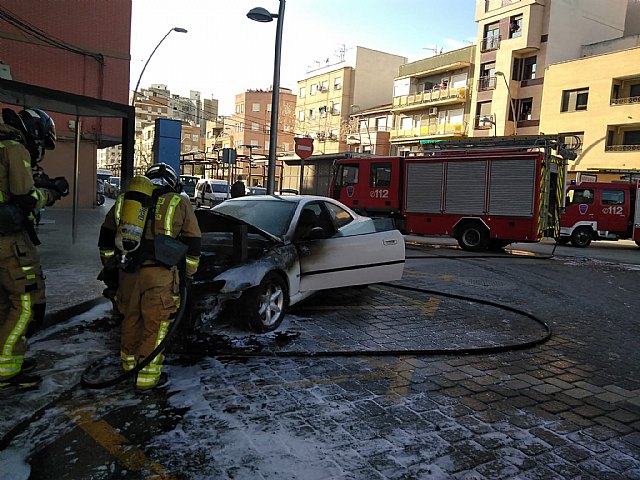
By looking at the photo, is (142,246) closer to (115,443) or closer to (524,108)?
(115,443)

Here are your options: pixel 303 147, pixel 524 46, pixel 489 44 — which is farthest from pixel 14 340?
pixel 489 44

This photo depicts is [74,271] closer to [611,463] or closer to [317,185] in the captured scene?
[611,463]

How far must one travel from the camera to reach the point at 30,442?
9.50 feet

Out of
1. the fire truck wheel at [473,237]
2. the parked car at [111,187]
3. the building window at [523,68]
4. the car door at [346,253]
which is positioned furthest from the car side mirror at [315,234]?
the building window at [523,68]

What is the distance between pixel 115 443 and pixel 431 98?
4329 cm

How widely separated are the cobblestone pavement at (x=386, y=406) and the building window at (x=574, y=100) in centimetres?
2976

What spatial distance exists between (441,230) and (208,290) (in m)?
11.3

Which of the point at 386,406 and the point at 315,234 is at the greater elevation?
the point at 315,234

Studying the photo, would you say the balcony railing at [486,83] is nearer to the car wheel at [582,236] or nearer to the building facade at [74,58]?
the car wheel at [582,236]

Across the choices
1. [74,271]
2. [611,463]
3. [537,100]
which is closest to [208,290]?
[611,463]

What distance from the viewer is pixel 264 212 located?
20.0ft

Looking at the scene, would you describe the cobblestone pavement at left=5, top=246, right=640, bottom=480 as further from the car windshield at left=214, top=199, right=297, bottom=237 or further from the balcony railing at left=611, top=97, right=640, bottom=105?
the balcony railing at left=611, top=97, right=640, bottom=105

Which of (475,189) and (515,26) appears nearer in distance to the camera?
(475,189)

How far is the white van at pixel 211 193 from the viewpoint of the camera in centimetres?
2697
